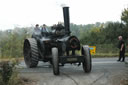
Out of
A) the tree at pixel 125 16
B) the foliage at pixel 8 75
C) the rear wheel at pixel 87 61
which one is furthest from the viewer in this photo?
the tree at pixel 125 16

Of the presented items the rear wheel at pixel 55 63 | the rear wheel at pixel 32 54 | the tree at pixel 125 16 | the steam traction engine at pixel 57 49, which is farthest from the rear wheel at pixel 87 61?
the tree at pixel 125 16

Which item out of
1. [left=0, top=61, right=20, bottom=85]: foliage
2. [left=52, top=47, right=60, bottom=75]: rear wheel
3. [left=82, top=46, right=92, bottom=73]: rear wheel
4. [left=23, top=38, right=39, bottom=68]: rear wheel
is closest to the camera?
[left=0, top=61, right=20, bottom=85]: foliage

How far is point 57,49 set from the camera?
10.5 metres

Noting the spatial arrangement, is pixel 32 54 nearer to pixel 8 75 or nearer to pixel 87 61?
pixel 87 61

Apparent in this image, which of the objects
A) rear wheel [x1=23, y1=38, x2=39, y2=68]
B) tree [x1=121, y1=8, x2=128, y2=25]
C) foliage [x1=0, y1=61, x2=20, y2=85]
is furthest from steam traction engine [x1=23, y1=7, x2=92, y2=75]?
tree [x1=121, y1=8, x2=128, y2=25]

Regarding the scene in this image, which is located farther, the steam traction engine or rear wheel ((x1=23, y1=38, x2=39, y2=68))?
rear wheel ((x1=23, y1=38, x2=39, y2=68))

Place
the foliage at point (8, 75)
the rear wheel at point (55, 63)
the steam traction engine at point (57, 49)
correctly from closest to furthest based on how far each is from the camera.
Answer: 1. the foliage at point (8, 75)
2. the rear wheel at point (55, 63)
3. the steam traction engine at point (57, 49)

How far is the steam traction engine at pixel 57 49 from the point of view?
34.9 ft

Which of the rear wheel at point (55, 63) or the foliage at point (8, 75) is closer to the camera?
the foliage at point (8, 75)

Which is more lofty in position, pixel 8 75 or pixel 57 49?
→ pixel 57 49

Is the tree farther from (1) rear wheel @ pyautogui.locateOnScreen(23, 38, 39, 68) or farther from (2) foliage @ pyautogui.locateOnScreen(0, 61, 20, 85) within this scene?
(2) foliage @ pyautogui.locateOnScreen(0, 61, 20, 85)

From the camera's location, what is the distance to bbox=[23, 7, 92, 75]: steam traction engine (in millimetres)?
10633

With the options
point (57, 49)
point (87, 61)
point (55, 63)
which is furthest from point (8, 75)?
point (87, 61)

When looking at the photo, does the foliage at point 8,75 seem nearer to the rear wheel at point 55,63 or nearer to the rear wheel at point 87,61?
the rear wheel at point 55,63
